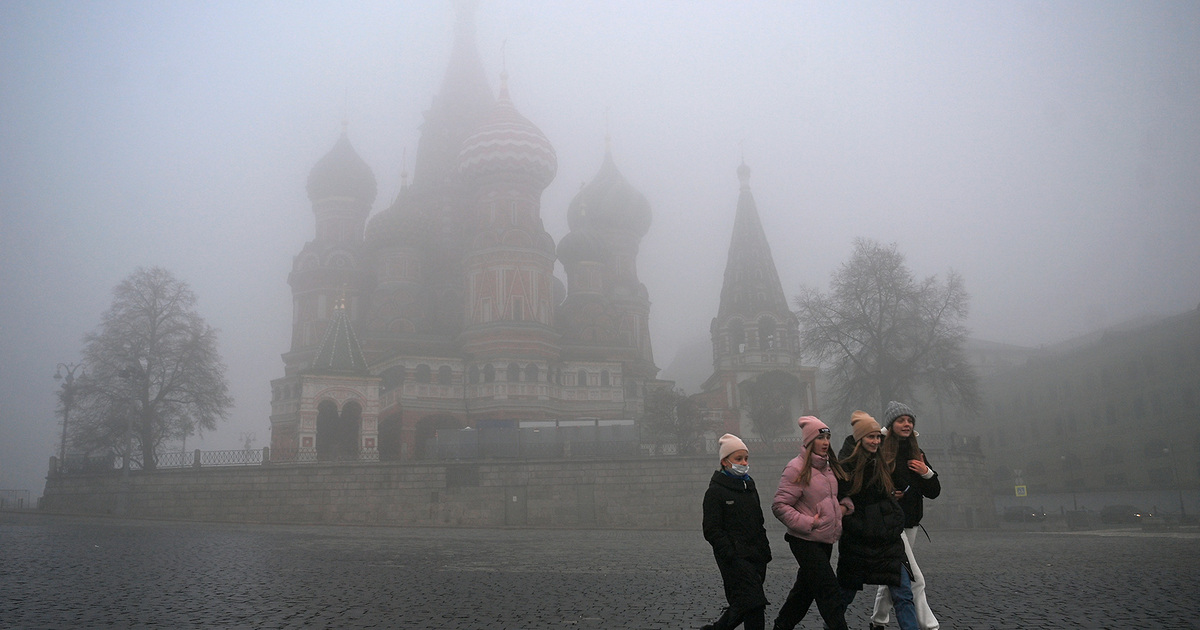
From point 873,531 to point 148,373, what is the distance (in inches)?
1500

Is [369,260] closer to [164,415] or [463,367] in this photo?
[463,367]

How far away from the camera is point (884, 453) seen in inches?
259

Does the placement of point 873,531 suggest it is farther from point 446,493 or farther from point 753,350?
point 753,350

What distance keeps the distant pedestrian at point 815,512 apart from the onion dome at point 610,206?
55.6 meters

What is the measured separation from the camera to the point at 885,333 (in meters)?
34.9

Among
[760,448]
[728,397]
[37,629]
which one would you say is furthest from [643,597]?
[728,397]

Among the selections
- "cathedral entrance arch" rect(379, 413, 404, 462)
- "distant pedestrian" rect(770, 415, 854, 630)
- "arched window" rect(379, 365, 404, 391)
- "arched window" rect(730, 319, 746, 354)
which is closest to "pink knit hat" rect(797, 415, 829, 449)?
"distant pedestrian" rect(770, 415, 854, 630)

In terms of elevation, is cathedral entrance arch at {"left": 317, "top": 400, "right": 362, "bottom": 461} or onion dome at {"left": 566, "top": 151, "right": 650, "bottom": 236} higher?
onion dome at {"left": 566, "top": 151, "right": 650, "bottom": 236}

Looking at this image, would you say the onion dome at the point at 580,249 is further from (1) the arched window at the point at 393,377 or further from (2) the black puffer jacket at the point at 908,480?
(2) the black puffer jacket at the point at 908,480

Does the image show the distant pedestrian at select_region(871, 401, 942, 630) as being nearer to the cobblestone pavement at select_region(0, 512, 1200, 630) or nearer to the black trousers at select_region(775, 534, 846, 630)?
the black trousers at select_region(775, 534, 846, 630)

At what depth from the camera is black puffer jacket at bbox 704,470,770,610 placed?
20.9 ft

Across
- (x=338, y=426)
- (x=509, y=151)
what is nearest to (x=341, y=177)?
(x=509, y=151)

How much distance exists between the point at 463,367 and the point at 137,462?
48.5 feet

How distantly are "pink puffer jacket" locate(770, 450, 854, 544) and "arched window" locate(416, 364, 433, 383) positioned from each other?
1534 inches
